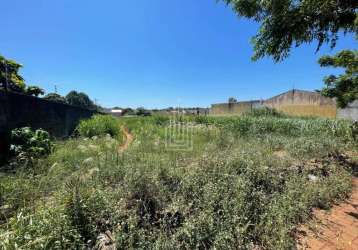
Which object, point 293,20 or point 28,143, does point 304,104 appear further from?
point 28,143

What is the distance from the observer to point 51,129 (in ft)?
23.0

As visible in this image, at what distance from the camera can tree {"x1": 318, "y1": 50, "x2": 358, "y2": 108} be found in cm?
472

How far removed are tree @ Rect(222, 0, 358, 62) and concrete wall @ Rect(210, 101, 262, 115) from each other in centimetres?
1858

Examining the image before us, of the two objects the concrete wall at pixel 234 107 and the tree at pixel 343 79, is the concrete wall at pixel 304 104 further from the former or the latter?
the tree at pixel 343 79

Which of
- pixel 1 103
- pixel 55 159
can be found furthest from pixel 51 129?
pixel 55 159

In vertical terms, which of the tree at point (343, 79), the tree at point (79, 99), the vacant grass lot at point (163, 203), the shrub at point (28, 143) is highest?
the tree at point (79, 99)

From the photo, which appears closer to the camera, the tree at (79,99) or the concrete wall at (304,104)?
the concrete wall at (304,104)

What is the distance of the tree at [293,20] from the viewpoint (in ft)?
8.39

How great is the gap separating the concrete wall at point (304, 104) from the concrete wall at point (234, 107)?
1.25 m

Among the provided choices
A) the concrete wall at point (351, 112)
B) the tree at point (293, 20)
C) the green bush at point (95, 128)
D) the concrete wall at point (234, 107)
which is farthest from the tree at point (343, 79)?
the concrete wall at point (234, 107)

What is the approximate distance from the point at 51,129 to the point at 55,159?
Answer: 318 centimetres

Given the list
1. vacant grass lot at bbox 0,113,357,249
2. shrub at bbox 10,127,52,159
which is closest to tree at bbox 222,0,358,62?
vacant grass lot at bbox 0,113,357,249

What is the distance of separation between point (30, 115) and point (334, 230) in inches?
273

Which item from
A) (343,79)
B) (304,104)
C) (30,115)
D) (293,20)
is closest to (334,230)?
(293,20)
